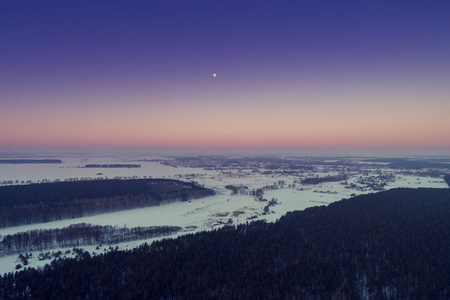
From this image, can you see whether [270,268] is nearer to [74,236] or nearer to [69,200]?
[74,236]

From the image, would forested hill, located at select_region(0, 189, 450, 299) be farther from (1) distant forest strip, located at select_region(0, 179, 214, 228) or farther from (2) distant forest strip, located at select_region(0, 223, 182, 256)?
(1) distant forest strip, located at select_region(0, 179, 214, 228)

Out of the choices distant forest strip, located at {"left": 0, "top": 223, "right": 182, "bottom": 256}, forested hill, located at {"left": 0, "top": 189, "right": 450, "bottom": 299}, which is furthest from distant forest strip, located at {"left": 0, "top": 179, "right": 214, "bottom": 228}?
forested hill, located at {"left": 0, "top": 189, "right": 450, "bottom": 299}

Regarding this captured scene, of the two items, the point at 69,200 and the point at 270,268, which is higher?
the point at 69,200

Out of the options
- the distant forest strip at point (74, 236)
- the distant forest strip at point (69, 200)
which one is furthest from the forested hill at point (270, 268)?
the distant forest strip at point (69, 200)

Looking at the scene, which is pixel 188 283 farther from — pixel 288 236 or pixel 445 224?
pixel 445 224

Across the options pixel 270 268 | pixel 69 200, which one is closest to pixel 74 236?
pixel 69 200

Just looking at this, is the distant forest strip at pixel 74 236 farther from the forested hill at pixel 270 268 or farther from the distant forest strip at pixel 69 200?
the distant forest strip at pixel 69 200

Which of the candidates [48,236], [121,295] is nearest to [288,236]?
[121,295]
